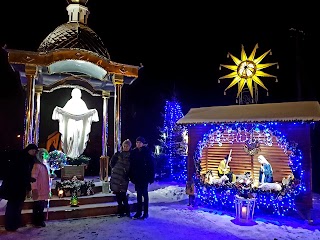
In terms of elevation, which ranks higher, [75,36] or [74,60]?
[75,36]

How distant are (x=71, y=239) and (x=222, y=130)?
5.75m

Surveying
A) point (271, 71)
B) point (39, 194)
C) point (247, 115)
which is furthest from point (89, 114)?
point (271, 71)

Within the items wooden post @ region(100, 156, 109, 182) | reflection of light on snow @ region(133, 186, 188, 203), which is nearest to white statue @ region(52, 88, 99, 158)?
wooden post @ region(100, 156, 109, 182)

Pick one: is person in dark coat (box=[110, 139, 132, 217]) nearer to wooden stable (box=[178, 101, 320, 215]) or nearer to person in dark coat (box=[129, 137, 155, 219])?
person in dark coat (box=[129, 137, 155, 219])

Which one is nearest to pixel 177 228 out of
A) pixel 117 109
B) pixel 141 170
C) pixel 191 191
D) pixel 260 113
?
pixel 141 170

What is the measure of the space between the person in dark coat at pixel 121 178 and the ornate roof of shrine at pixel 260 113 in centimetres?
281

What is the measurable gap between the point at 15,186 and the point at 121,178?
2.66 m

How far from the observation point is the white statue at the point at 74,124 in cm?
1133

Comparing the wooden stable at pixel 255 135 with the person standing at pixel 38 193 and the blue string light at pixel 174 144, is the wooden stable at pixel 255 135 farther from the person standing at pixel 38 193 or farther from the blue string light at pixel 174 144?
the blue string light at pixel 174 144

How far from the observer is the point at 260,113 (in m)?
8.80

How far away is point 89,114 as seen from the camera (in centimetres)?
1169

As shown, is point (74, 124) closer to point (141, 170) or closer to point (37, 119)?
point (37, 119)

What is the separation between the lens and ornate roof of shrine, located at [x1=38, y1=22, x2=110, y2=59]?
9846mm

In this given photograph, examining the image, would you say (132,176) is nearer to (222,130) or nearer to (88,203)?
(88,203)
